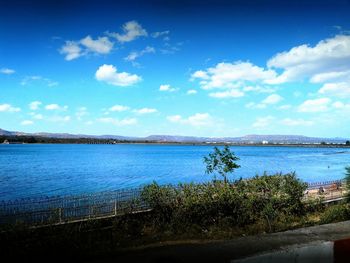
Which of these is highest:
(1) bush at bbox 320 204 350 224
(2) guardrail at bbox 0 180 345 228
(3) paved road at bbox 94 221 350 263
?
(3) paved road at bbox 94 221 350 263

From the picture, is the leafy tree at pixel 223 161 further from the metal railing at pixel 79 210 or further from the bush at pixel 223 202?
the metal railing at pixel 79 210

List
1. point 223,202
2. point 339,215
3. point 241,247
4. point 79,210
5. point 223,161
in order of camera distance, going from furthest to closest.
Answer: point 223,161
point 79,210
point 223,202
point 339,215
point 241,247

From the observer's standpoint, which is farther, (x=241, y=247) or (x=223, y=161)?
(x=223, y=161)

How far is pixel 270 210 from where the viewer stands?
58.0ft

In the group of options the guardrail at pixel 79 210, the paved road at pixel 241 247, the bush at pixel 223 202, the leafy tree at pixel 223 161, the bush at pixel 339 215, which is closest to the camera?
the paved road at pixel 241 247

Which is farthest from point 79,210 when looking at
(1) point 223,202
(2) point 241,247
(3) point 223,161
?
(2) point 241,247

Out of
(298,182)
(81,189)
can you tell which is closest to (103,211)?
(298,182)

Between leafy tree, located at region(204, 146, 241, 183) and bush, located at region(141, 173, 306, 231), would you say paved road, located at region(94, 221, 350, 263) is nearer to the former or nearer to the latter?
bush, located at region(141, 173, 306, 231)

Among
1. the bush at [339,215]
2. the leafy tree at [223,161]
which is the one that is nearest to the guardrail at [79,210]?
the leafy tree at [223,161]

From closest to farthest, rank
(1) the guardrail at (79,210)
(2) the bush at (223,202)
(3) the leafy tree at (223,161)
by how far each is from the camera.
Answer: (1) the guardrail at (79,210)
(2) the bush at (223,202)
(3) the leafy tree at (223,161)

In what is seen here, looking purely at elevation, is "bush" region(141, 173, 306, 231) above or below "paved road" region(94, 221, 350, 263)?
below

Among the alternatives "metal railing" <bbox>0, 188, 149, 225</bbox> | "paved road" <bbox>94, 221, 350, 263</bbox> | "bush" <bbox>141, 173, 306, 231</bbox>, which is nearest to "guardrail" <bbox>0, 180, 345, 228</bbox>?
"metal railing" <bbox>0, 188, 149, 225</bbox>

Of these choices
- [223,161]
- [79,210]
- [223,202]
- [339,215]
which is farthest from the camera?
[223,161]

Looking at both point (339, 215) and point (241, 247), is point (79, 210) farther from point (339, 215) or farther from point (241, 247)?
point (241, 247)
